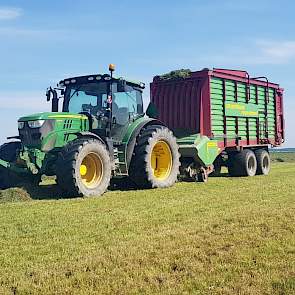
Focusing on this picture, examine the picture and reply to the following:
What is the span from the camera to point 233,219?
7301 mm

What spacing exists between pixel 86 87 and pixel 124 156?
1.79 meters

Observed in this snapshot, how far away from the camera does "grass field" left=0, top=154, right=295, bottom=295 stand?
4.52 meters

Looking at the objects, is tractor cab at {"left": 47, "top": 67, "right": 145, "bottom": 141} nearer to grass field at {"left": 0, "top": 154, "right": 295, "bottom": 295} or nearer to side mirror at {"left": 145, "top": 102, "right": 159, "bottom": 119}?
side mirror at {"left": 145, "top": 102, "right": 159, "bottom": 119}

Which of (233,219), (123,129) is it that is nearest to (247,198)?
(233,219)

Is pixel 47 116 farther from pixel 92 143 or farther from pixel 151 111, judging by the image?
pixel 151 111

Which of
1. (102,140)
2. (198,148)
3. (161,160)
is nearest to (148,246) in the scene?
(102,140)

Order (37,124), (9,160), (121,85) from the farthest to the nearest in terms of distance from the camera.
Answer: (121,85), (9,160), (37,124)

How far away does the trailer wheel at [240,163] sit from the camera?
16.0 m

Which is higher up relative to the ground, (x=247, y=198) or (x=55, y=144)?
(x=55, y=144)

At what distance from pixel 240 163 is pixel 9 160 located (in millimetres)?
Answer: 7714

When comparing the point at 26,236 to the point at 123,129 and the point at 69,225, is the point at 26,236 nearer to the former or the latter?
the point at 69,225

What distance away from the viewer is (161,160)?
40.8 ft

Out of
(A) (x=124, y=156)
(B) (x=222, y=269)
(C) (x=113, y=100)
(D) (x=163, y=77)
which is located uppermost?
(D) (x=163, y=77)

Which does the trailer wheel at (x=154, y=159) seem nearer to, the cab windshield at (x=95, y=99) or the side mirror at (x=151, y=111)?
the cab windshield at (x=95, y=99)
